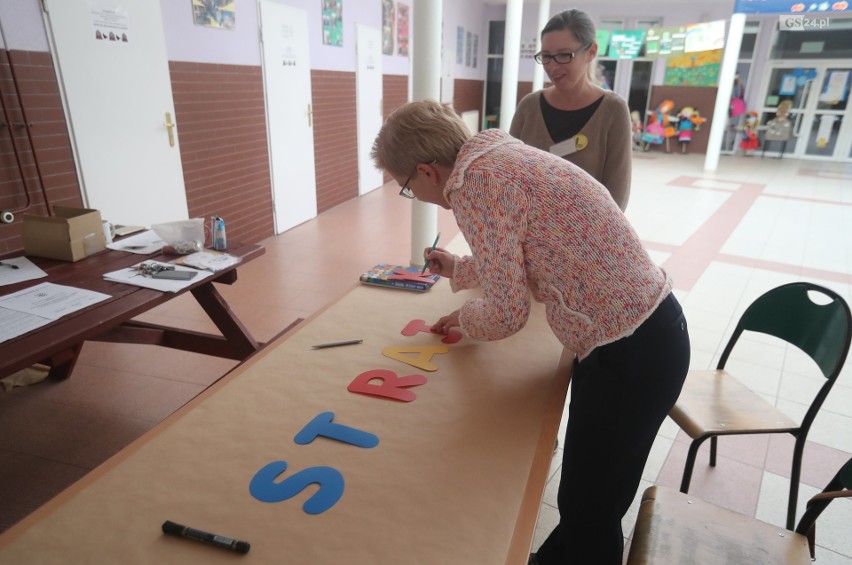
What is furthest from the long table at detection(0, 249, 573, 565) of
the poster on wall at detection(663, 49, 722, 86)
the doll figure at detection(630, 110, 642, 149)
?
the poster on wall at detection(663, 49, 722, 86)

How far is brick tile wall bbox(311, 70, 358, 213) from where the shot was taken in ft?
20.1

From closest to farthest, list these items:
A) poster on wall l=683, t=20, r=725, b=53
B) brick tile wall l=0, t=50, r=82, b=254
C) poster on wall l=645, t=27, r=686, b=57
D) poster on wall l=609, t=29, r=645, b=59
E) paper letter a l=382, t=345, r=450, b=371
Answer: paper letter a l=382, t=345, r=450, b=371, brick tile wall l=0, t=50, r=82, b=254, poster on wall l=683, t=20, r=725, b=53, poster on wall l=645, t=27, r=686, b=57, poster on wall l=609, t=29, r=645, b=59

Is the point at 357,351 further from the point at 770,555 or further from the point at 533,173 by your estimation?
the point at 770,555

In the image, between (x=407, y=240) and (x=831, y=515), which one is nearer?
(x=831, y=515)

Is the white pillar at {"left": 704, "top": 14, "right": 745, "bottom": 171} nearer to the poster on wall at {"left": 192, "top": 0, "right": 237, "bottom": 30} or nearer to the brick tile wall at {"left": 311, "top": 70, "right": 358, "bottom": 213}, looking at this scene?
the brick tile wall at {"left": 311, "top": 70, "right": 358, "bottom": 213}

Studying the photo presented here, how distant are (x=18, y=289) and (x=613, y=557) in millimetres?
1954

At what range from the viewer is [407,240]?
5426 millimetres

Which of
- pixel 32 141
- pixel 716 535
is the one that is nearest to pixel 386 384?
pixel 716 535

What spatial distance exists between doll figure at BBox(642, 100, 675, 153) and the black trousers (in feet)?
41.2

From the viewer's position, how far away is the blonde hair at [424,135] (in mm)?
1170

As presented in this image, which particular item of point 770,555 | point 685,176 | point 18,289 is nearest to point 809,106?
point 685,176

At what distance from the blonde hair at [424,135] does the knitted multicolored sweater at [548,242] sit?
45 mm

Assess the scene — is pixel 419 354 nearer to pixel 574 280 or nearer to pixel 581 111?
pixel 574 280

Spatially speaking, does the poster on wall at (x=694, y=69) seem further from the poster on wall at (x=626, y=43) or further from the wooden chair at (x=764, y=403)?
the wooden chair at (x=764, y=403)
